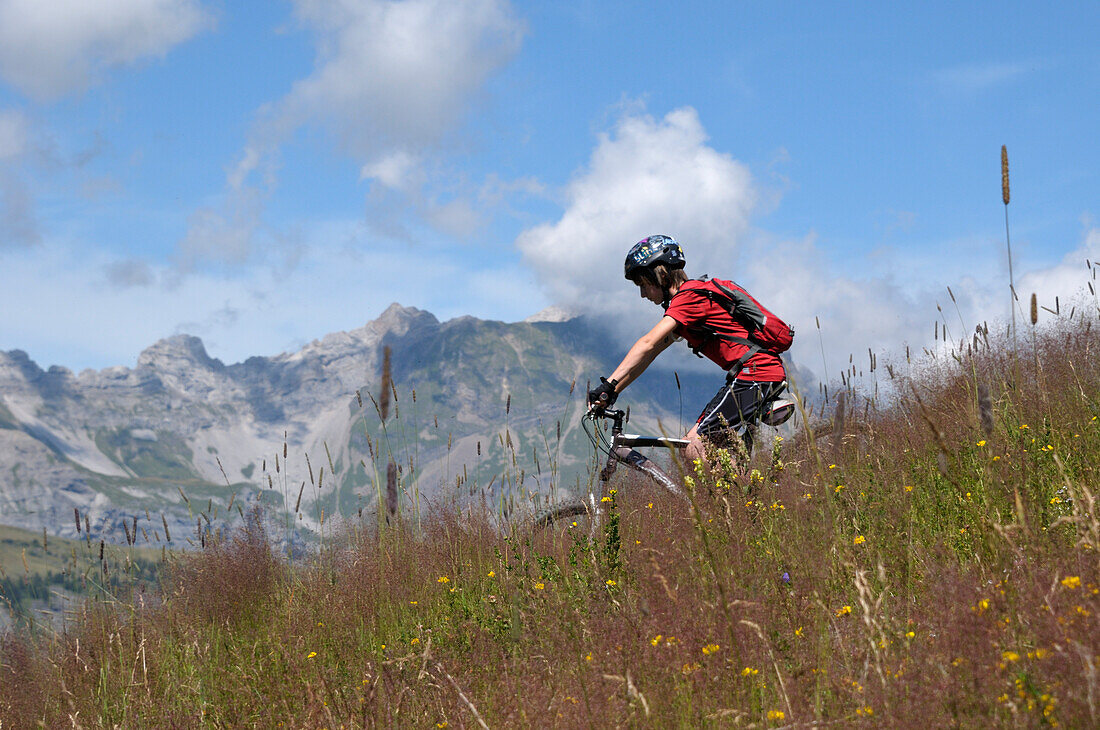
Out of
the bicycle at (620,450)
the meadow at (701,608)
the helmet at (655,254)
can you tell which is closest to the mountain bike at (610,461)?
the bicycle at (620,450)

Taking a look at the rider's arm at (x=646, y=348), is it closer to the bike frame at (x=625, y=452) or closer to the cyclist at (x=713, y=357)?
the cyclist at (x=713, y=357)

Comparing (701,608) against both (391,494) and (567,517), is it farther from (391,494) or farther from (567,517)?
(391,494)

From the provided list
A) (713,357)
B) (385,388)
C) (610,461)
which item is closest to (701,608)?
(713,357)

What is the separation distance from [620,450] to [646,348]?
101 centimetres

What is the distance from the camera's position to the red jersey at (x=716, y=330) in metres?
5.18

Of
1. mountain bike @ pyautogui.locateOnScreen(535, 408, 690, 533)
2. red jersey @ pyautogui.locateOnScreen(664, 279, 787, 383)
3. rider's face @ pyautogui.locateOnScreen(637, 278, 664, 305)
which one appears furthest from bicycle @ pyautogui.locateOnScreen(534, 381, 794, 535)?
rider's face @ pyautogui.locateOnScreen(637, 278, 664, 305)

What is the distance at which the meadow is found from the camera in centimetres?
249

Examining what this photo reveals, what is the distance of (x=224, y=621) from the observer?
255 inches

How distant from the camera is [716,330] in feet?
17.3

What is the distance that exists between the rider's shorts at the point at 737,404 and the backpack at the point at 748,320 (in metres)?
0.16

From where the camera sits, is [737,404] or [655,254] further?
[655,254]

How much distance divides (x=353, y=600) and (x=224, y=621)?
5.12 ft

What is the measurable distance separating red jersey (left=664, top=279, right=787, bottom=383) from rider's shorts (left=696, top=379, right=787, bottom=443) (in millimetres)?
53

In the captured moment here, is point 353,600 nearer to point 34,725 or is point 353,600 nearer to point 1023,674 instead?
point 34,725
